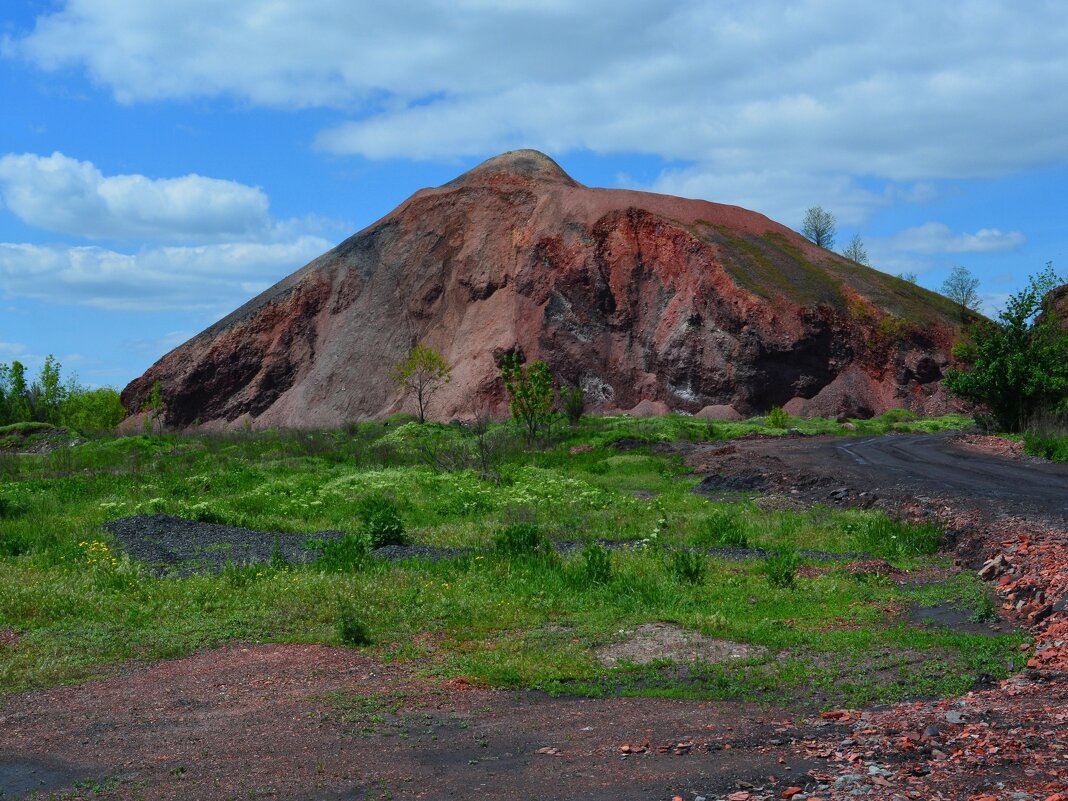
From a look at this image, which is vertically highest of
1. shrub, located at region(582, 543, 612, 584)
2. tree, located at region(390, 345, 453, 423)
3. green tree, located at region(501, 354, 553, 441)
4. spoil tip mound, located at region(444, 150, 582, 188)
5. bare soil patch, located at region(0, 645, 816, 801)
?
spoil tip mound, located at region(444, 150, 582, 188)

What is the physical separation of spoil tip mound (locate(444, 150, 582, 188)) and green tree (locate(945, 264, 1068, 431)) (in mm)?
42665

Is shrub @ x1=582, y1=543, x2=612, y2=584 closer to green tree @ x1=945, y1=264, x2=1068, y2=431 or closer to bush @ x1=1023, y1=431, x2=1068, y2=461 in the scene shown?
bush @ x1=1023, y1=431, x2=1068, y2=461

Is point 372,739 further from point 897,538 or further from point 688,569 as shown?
point 897,538

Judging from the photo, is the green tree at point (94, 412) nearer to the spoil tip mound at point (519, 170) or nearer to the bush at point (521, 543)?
the spoil tip mound at point (519, 170)

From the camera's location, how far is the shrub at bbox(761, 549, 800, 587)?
10.5 meters

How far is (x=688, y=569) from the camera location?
430 inches

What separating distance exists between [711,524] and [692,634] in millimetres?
6255

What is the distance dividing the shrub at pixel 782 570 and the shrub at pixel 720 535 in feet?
9.71

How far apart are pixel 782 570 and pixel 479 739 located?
5.23m

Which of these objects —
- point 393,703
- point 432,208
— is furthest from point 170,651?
point 432,208

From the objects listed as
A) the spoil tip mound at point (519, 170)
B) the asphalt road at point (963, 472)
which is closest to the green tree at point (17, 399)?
the spoil tip mound at point (519, 170)

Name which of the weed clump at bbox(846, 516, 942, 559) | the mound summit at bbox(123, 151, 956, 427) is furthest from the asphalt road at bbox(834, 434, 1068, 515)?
the mound summit at bbox(123, 151, 956, 427)

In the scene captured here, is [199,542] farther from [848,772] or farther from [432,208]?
[432,208]

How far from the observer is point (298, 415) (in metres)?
64.9
